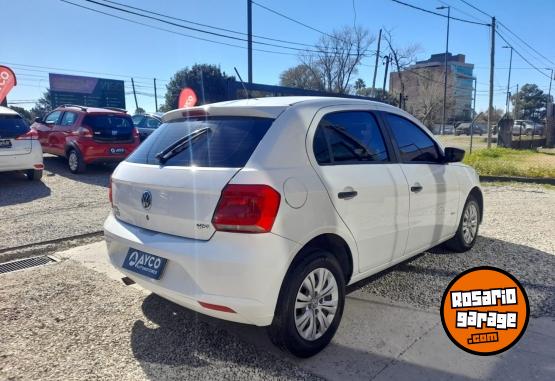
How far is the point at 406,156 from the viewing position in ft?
12.1

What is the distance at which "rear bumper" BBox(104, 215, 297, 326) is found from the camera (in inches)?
92.9

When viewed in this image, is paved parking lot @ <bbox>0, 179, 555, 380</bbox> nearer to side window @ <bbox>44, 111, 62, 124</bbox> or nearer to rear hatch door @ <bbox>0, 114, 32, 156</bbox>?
rear hatch door @ <bbox>0, 114, 32, 156</bbox>

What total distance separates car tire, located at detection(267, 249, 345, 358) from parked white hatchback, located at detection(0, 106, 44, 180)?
805 cm

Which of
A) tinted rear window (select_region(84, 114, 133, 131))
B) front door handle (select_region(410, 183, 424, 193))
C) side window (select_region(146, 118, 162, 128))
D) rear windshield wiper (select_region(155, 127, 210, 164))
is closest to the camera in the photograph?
rear windshield wiper (select_region(155, 127, 210, 164))

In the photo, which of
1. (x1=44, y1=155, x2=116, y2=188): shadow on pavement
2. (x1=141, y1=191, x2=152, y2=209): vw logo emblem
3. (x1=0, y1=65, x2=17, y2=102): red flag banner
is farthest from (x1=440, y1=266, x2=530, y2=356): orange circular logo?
(x1=0, y1=65, x2=17, y2=102): red flag banner

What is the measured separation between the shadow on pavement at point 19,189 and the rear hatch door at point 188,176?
17.9ft

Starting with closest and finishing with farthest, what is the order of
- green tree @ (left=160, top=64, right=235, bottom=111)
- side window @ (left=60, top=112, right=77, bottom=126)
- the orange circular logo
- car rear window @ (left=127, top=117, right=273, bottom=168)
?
car rear window @ (left=127, top=117, right=273, bottom=168) → the orange circular logo → side window @ (left=60, top=112, right=77, bottom=126) → green tree @ (left=160, top=64, right=235, bottom=111)

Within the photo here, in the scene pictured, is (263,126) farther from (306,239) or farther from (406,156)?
(406,156)

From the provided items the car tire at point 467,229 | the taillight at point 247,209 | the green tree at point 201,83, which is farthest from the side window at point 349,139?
the green tree at point 201,83

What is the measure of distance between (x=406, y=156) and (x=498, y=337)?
1592 millimetres

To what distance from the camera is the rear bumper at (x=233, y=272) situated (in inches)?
92.9

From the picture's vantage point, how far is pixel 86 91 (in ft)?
124

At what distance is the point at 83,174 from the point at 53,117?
2208 millimetres

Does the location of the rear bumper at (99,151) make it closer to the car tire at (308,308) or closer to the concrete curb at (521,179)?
the car tire at (308,308)
